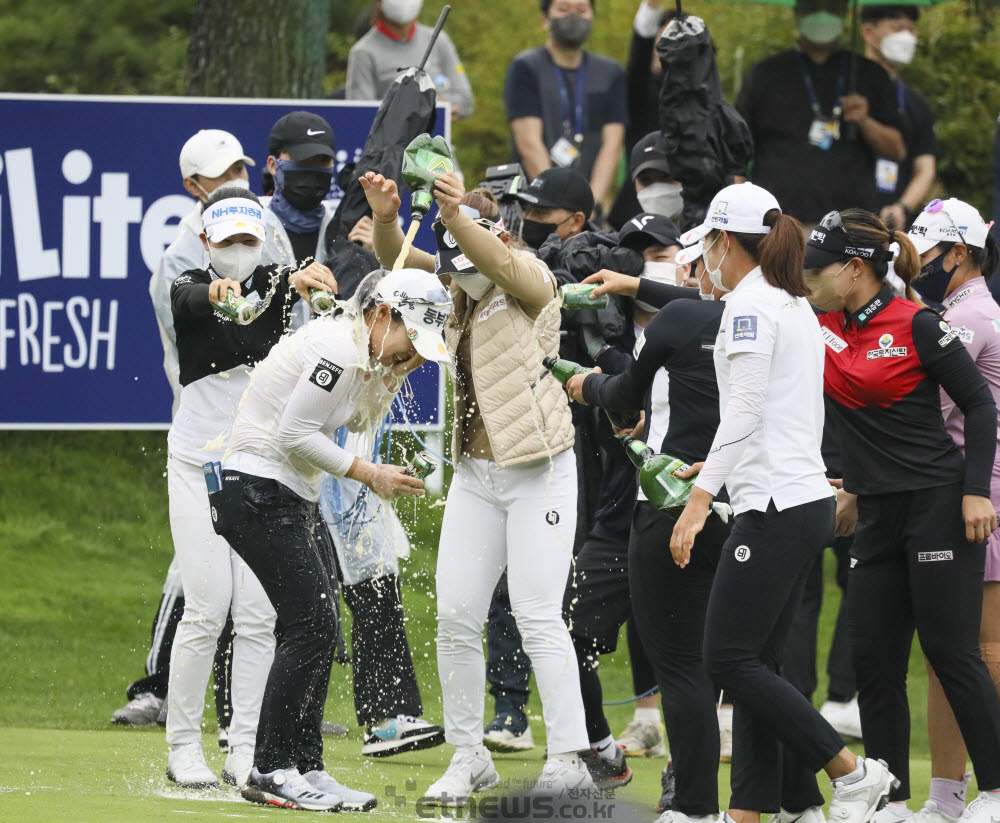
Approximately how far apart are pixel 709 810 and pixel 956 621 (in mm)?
1133

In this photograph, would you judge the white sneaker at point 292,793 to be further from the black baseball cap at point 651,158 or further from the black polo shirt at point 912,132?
the black polo shirt at point 912,132

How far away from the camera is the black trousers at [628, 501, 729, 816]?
6180 millimetres

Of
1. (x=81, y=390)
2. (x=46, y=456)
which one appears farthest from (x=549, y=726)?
(x=46, y=456)

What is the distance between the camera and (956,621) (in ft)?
21.1

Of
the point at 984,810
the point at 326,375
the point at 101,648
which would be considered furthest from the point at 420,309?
the point at 101,648

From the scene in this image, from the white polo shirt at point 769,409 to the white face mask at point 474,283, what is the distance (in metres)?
1.06

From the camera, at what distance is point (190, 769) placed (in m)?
6.73

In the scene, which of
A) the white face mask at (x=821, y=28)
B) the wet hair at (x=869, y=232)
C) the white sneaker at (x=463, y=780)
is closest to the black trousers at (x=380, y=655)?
the white sneaker at (x=463, y=780)

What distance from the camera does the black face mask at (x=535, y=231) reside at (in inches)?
315

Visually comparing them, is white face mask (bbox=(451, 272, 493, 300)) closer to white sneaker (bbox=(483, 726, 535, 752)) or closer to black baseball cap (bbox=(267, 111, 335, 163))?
black baseball cap (bbox=(267, 111, 335, 163))

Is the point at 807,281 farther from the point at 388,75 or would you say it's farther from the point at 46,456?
the point at 46,456

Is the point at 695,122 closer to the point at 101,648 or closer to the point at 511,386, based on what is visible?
the point at 511,386

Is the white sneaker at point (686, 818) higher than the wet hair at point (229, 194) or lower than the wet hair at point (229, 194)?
lower

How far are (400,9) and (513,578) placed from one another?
5.51m
